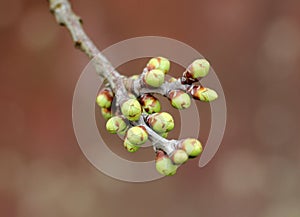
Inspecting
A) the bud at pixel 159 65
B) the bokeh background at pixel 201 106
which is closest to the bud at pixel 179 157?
the bud at pixel 159 65

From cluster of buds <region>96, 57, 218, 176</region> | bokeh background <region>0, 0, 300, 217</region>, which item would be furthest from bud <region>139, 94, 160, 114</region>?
bokeh background <region>0, 0, 300, 217</region>

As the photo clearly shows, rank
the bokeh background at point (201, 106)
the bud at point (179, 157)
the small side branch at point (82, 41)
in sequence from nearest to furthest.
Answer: the bud at point (179, 157) → the small side branch at point (82, 41) → the bokeh background at point (201, 106)

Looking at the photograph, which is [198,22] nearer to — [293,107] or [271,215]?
[293,107]

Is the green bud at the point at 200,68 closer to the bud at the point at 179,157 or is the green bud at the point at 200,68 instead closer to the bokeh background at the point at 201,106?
the bud at the point at 179,157

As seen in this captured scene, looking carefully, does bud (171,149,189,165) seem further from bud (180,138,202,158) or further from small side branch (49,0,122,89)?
small side branch (49,0,122,89)

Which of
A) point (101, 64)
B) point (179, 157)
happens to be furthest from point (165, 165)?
point (101, 64)

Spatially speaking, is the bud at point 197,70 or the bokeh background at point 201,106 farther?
the bokeh background at point 201,106
